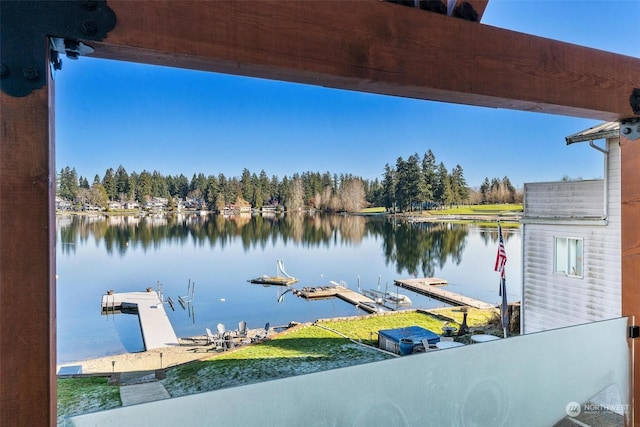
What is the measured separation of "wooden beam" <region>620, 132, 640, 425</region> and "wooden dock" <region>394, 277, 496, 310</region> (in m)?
13.6

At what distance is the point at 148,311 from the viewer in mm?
15367

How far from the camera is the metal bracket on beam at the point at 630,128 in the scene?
3.77 feet

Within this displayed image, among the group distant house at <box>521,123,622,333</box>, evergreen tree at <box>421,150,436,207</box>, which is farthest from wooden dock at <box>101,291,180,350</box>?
evergreen tree at <box>421,150,436,207</box>

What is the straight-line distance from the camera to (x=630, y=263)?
1.24 metres

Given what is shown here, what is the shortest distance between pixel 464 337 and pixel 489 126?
60.6 ft

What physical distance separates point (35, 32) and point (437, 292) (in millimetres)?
17901

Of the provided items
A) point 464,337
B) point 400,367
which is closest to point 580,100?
point 400,367

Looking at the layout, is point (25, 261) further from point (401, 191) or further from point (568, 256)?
point (401, 191)

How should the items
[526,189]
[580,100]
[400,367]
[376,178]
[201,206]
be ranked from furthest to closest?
[376,178] < [201,206] < [526,189] < [580,100] < [400,367]

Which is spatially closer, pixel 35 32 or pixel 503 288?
pixel 35 32

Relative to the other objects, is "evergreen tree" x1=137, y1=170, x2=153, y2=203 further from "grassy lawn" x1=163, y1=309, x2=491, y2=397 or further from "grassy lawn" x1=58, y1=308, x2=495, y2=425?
"grassy lawn" x1=163, y1=309, x2=491, y2=397

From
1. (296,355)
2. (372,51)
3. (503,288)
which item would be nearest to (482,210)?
(503,288)

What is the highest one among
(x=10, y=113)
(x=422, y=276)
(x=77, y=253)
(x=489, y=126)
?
(x=489, y=126)

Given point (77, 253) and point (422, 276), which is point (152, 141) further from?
Answer: point (422, 276)
